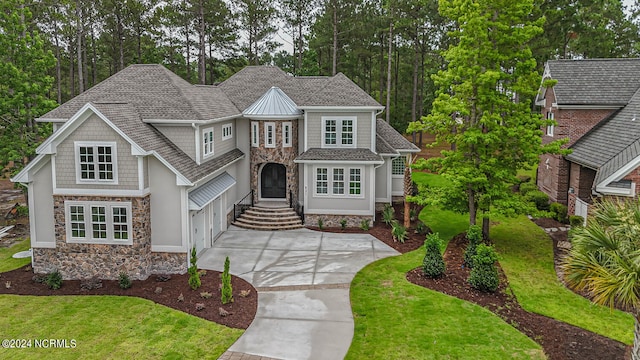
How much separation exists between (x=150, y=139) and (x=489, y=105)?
13.4 m


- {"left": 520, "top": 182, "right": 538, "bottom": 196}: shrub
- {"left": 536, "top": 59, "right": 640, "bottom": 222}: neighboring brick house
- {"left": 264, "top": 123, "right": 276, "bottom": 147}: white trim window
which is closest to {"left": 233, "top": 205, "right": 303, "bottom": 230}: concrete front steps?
{"left": 264, "top": 123, "right": 276, "bottom": 147}: white trim window

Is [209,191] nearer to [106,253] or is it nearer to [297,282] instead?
[106,253]

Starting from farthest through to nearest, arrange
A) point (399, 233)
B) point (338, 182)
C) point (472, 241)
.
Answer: point (338, 182)
point (399, 233)
point (472, 241)

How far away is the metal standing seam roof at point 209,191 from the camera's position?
1694 cm

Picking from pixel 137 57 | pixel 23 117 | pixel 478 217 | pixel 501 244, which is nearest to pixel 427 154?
pixel 478 217

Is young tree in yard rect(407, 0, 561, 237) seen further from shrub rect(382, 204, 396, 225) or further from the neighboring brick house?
shrub rect(382, 204, 396, 225)

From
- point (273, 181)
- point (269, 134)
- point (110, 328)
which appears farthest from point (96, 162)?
point (273, 181)

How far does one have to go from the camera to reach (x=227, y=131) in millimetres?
23031

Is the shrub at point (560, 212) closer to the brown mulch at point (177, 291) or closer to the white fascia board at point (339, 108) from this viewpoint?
the white fascia board at point (339, 108)

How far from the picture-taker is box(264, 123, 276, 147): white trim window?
78.5 ft

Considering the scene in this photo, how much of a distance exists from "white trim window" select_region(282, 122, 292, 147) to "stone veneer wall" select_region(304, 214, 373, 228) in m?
4.02

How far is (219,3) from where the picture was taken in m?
41.8

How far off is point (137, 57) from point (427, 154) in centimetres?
2911

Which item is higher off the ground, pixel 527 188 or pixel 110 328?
pixel 527 188
